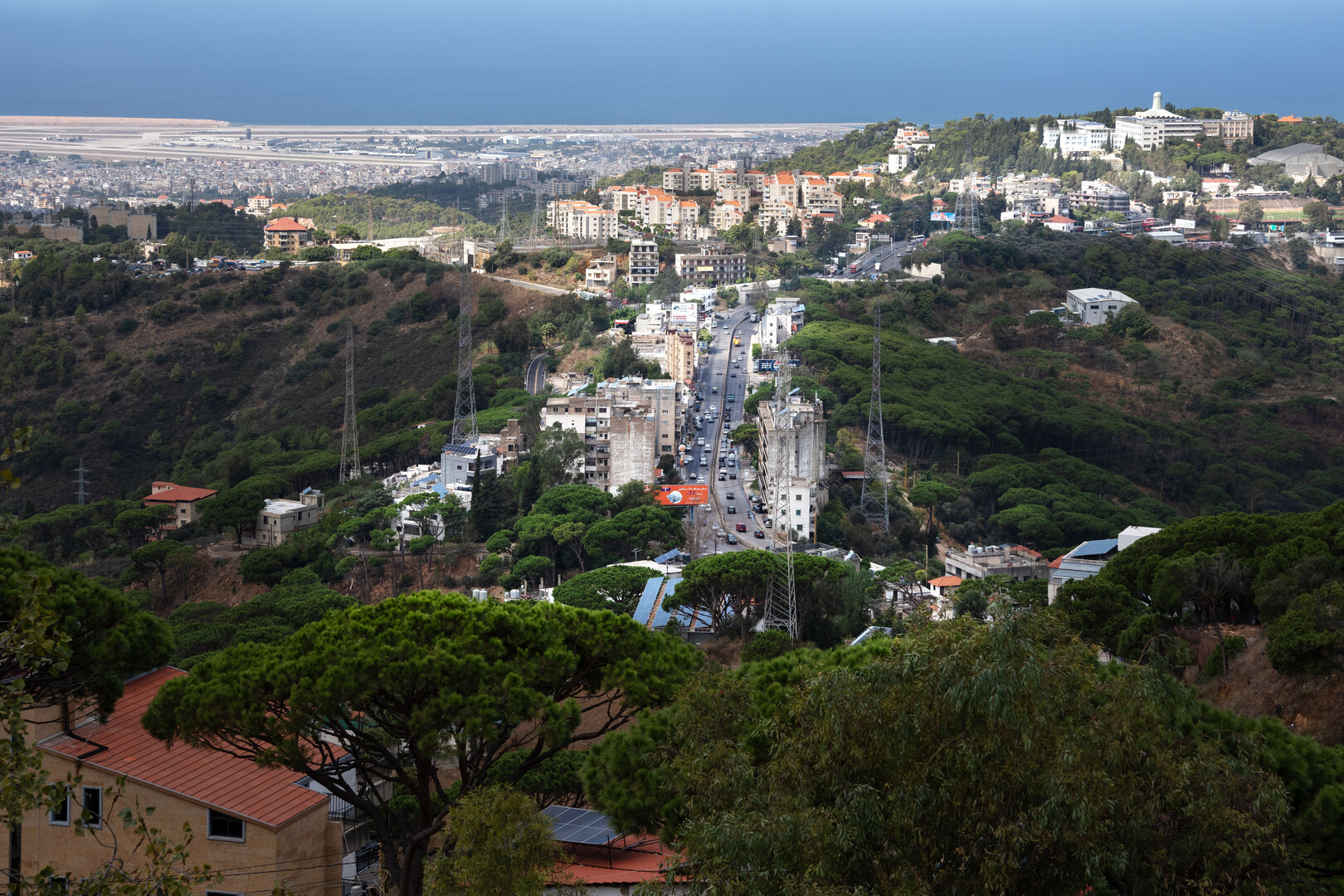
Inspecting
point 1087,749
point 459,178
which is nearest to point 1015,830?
point 1087,749

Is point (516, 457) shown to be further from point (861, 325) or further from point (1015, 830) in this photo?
point (1015, 830)

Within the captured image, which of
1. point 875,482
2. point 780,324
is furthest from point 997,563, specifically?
point 780,324

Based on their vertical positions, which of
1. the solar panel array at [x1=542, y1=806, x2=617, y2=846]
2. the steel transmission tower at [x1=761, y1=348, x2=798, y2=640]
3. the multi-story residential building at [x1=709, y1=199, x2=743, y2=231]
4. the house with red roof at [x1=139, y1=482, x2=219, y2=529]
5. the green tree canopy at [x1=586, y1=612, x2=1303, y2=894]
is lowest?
the house with red roof at [x1=139, y1=482, x2=219, y2=529]

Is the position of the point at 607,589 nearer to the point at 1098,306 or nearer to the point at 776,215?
the point at 1098,306

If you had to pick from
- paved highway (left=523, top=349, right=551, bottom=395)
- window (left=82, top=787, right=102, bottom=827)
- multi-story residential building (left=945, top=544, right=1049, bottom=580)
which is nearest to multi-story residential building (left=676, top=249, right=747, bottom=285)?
paved highway (left=523, top=349, right=551, bottom=395)

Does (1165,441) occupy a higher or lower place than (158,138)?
lower

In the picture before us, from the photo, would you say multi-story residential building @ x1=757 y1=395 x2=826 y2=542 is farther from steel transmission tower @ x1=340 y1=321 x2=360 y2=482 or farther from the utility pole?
the utility pole
